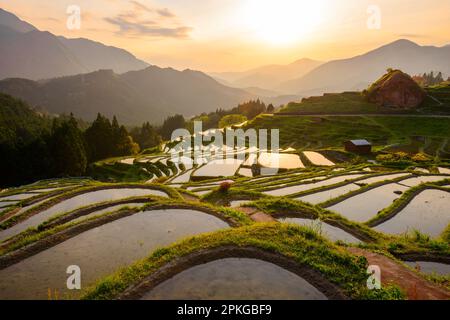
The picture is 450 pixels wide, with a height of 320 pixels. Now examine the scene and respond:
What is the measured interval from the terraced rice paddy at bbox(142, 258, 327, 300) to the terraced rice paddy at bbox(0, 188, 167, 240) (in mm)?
12291

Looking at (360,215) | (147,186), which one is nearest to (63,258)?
(147,186)

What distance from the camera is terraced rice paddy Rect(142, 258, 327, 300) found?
887cm

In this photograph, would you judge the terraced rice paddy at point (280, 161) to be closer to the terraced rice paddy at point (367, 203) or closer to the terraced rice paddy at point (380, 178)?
the terraced rice paddy at point (380, 178)

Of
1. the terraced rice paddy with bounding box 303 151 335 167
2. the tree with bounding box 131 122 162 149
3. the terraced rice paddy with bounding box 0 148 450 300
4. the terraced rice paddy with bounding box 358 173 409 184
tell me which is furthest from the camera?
the tree with bounding box 131 122 162 149

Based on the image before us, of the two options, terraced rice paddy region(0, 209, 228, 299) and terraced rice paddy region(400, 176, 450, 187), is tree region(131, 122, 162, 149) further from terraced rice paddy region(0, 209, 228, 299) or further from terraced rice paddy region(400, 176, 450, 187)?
terraced rice paddy region(0, 209, 228, 299)

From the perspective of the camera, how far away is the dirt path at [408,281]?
→ 9.73m

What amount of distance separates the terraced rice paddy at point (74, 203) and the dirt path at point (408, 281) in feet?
56.7

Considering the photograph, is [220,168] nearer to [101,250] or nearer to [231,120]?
[101,250]

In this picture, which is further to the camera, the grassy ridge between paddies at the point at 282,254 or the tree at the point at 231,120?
the tree at the point at 231,120

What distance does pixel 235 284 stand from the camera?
9.40 meters

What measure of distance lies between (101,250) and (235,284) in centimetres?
714

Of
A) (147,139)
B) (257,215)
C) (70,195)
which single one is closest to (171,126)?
(147,139)

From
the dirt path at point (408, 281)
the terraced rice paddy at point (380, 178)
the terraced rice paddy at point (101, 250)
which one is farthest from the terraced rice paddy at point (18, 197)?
the terraced rice paddy at point (380, 178)

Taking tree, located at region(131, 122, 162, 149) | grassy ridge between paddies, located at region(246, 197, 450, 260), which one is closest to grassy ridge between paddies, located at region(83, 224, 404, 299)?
grassy ridge between paddies, located at region(246, 197, 450, 260)
